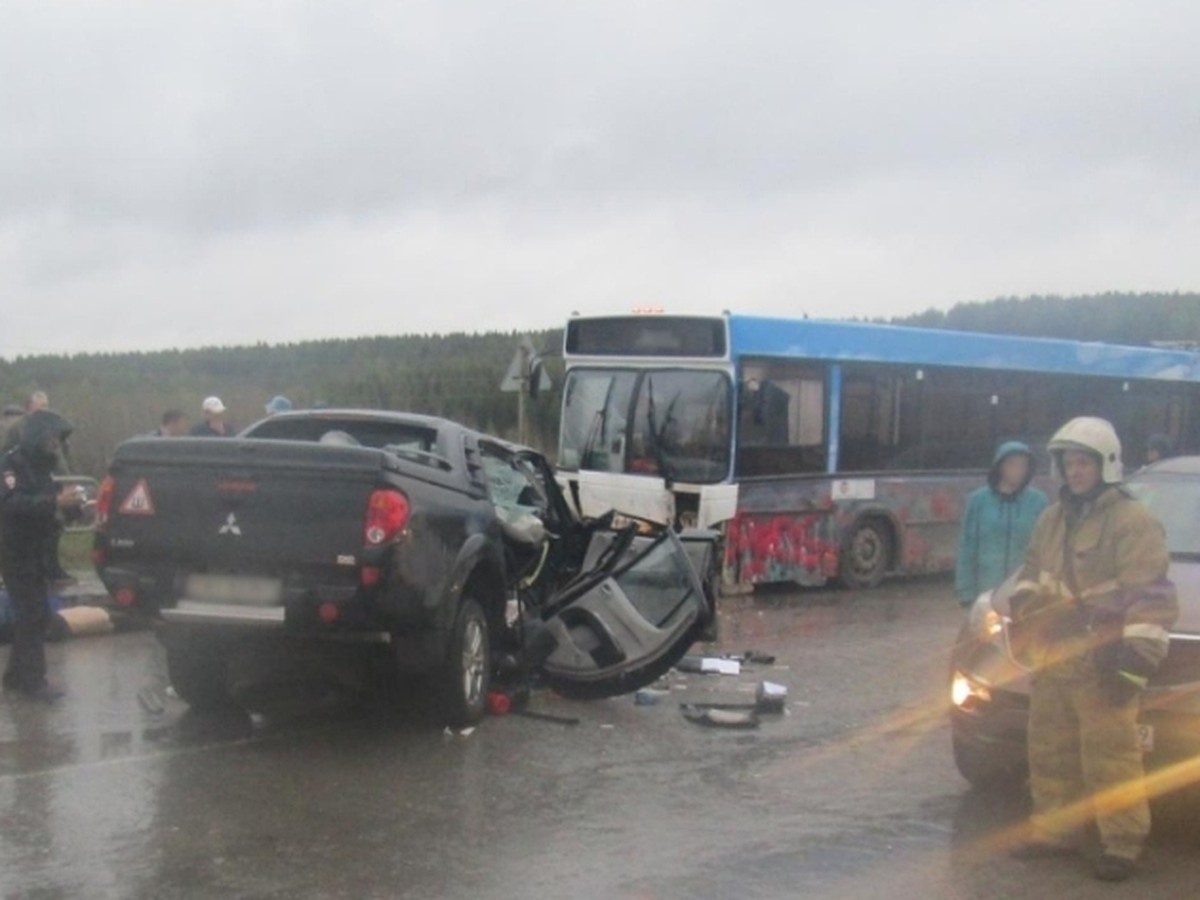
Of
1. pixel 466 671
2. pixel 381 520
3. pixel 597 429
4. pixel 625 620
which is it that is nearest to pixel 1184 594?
pixel 625 620

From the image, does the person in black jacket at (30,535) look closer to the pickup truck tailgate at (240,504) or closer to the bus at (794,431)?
the pickup truck tailgate at (240,504)

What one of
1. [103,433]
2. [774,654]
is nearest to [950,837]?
[774,654]

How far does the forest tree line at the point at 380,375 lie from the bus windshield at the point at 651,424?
0.79 m

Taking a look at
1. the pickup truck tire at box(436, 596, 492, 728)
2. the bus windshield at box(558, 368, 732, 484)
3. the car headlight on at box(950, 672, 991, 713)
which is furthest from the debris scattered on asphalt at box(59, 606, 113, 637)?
the car headlight on at box(950, 672, 991, 713)

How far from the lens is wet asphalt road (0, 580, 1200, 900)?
6707mm

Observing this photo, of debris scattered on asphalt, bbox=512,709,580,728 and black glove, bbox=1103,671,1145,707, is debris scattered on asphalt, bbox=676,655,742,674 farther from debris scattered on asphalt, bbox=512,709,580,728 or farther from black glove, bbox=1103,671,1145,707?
black glove, bbox=1103,671,1145,707

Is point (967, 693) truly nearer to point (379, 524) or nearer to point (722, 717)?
point (722, 717)

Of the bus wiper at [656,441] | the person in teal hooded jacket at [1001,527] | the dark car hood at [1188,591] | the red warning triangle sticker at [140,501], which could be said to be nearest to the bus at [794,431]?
the bus wiper at [656,441]

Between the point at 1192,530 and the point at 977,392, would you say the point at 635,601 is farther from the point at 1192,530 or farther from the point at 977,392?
the point at 977,392

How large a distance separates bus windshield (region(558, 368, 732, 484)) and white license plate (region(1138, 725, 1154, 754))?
32.9 feet

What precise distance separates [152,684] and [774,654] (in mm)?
4803

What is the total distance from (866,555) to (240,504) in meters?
11.4

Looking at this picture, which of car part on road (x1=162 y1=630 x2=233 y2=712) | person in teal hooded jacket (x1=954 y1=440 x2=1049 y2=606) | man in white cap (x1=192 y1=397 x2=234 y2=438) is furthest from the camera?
man in white cap (x1=192 y1=397 x2=234 y2=438)

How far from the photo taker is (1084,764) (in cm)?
692
